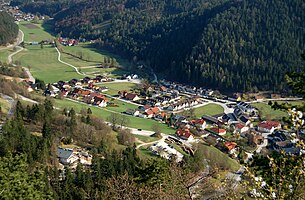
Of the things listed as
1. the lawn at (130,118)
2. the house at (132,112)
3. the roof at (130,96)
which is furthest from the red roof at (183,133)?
the roof at (130,96)

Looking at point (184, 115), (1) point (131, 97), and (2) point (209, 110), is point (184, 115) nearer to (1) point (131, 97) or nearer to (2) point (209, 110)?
(2) point (209, 110)

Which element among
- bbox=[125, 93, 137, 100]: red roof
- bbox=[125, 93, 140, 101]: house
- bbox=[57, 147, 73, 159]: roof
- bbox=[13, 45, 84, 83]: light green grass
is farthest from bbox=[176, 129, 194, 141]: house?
bbox=[13, 45, 84, 83]: light green grass

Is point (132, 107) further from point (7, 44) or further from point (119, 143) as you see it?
point (7, 44)

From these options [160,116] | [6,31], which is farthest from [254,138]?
[6,31]

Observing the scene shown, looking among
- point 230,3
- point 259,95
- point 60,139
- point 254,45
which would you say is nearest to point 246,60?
point 254,45

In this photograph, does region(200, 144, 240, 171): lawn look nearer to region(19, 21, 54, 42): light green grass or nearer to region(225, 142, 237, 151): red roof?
region(225, 142, 237, 151): red roof

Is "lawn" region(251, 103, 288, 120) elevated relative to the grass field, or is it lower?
lower
